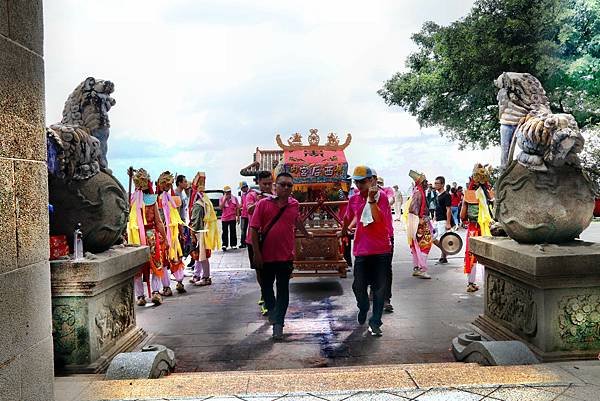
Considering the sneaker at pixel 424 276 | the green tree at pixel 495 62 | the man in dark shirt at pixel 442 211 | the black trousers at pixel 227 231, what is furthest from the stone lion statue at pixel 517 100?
the green tree at pixel 495 62

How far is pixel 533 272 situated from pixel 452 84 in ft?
49.9

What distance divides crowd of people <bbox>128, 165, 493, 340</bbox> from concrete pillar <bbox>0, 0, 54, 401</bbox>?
2839 mm

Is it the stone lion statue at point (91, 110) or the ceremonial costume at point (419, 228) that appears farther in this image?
the ceremonial costume at point (419, 228)

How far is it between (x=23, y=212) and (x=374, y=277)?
3829 millimetres

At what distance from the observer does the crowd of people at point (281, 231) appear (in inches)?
216

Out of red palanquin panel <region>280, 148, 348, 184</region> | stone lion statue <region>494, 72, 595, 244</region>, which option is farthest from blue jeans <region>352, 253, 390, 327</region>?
red palanquin panel <region>280, 148, 348, 184</region>

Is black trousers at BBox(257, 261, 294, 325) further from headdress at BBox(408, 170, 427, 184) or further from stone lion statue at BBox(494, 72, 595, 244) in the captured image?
headdress at BBox(408, 170, 427, 184)

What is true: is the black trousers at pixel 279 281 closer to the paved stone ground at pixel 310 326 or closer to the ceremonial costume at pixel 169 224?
the paved stone ground at pixel 310 326

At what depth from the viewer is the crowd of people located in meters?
5.48

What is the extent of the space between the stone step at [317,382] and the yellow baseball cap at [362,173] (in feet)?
7.94

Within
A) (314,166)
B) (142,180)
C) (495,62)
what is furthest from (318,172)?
(495,62)

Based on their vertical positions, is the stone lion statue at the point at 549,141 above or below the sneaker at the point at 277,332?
above

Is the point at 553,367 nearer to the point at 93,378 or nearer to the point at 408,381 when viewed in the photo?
the point at 408,381

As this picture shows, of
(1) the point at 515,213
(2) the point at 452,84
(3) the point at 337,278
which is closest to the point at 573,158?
(1) the point at 515,213
